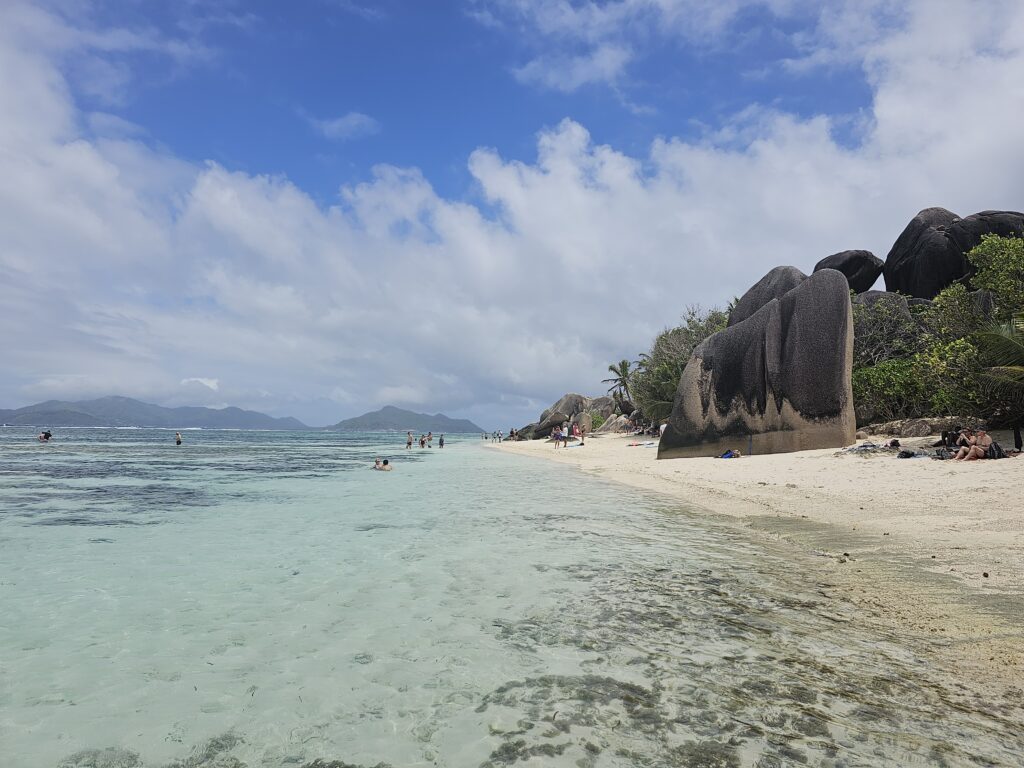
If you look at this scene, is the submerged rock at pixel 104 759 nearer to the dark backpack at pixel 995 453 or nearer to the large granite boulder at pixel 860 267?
the dark backpack at pixel 995 453

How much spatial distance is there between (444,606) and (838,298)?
1906 cm

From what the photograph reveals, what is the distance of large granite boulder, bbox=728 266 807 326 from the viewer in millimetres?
23781

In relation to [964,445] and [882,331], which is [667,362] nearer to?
[882,331]

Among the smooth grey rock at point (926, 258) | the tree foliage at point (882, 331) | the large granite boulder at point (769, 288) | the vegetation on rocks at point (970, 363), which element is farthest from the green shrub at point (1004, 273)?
the smooth grey rock at point (926, 258)

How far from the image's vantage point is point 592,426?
6319cm

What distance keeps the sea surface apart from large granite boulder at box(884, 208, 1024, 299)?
40.2m

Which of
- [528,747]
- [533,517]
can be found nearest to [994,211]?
[533,517]

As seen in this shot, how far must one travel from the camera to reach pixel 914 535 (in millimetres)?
→ 7734

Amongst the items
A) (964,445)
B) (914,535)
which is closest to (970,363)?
(964,445)

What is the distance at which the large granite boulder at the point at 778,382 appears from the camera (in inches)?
724

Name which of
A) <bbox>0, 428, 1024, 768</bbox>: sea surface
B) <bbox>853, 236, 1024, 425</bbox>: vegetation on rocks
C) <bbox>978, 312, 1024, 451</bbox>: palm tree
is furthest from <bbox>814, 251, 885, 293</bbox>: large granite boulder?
<bbox>0, 428, 1024, 768</bbox>: sea surface

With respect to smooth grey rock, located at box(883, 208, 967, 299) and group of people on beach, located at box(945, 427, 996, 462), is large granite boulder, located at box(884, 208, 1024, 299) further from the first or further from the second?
group of people on beach, located at box(945, 427, 996, 462)

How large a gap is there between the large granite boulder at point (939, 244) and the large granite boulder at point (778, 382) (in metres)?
22.8

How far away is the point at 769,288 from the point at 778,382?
7213 mm
